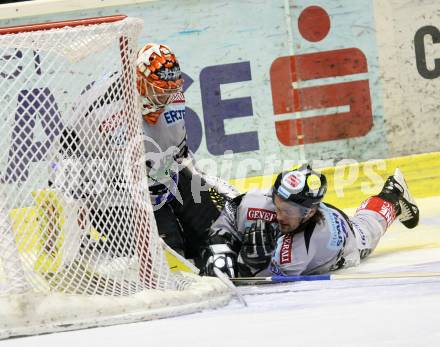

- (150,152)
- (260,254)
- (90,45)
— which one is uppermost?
(90,45)

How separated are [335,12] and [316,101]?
0.61 m

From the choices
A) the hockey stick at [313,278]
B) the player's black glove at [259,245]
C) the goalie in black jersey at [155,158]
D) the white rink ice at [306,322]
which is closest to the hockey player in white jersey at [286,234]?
the player's black glove at [259,245]

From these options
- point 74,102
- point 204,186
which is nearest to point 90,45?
point 74,102

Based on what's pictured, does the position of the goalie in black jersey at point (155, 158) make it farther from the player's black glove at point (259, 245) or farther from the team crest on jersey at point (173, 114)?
the player's black glove at point (259, 245)

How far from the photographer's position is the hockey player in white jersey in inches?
168

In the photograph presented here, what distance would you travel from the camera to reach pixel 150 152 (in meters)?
4.90

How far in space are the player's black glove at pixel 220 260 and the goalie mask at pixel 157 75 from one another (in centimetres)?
70

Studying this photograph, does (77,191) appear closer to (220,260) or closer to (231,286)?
(231,286)

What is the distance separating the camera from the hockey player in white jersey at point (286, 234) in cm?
427

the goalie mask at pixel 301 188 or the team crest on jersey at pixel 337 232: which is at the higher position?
the goalie mask at pixel 301 188

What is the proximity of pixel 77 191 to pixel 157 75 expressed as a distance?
0.91 m

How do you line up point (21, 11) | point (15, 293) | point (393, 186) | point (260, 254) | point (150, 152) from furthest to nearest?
point (21, 11) → point (393, 186) → point (150, 152) → point (260, 254) → point (15, 293)

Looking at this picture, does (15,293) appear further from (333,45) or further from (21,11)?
(333,45)

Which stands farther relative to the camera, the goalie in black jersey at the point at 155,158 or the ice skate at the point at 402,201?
the ice skate at the point at 402,201
